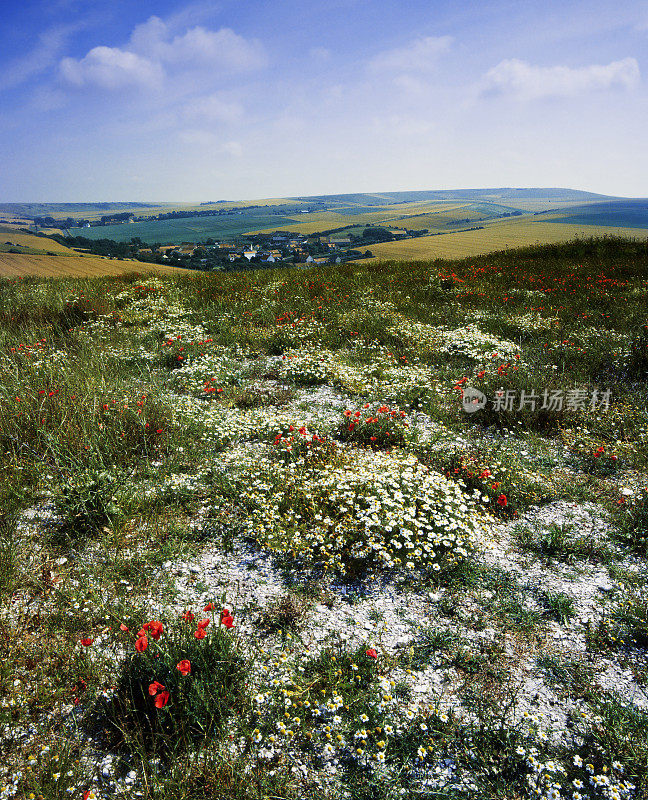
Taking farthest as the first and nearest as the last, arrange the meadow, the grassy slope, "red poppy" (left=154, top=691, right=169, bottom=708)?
the grassy slope → the meadow → "red poppy" (left=154, top=691, right=169, bottom=708)

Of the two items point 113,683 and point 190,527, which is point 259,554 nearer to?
point 190,527

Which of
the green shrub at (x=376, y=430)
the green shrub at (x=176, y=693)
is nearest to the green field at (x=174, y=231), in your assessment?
the green shrub at (x=376, y=430)

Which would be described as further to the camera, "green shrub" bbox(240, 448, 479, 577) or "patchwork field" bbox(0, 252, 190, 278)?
"patchwork field" bbox(0, 252, 190, 278)

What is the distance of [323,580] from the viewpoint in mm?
3973

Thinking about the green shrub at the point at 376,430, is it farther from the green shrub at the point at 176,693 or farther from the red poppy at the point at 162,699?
the red poppy at the point at 162,699

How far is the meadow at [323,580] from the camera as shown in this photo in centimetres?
257

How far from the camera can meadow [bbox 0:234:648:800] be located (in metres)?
2.57

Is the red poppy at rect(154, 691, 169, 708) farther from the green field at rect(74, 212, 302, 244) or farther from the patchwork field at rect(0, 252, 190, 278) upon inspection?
the green field at rect(74, 212, 302, 244)

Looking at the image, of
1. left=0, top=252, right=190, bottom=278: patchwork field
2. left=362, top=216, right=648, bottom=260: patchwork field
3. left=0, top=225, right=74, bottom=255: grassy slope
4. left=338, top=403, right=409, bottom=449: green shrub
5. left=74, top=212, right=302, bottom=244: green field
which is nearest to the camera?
left=338, top=403, right=409, bottom=449: green shrub

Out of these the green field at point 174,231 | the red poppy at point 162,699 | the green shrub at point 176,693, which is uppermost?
the green field at point 174,231

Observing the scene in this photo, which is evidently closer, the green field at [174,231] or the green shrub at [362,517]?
the green shrub at [362,517]

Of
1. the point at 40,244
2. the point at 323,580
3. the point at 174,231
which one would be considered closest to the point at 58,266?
the point at 40,244

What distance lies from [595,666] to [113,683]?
3.64m

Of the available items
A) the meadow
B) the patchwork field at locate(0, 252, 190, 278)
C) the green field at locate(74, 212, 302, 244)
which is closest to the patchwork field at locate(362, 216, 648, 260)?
the patchwork field at locate(0, 252, 190, 278)
